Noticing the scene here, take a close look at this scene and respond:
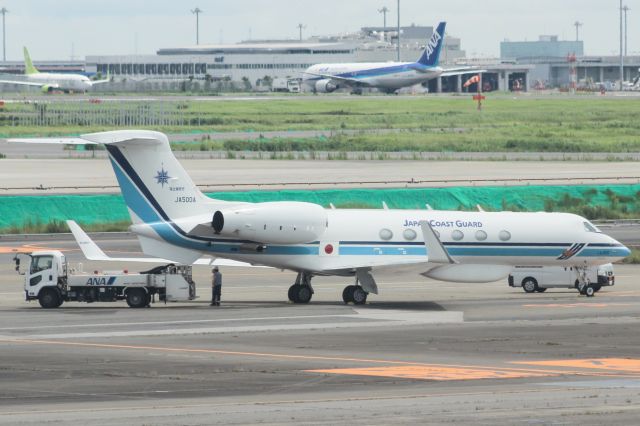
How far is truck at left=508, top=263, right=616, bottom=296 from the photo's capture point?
49688 mm

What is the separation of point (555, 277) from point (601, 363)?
60.0 feet

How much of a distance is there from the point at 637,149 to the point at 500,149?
37.2 ft

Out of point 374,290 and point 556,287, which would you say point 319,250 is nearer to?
point 374,290

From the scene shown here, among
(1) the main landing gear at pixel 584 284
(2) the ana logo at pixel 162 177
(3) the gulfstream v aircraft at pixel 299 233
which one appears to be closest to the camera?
(3) the gulfstream v aircraft at pixel 299 233

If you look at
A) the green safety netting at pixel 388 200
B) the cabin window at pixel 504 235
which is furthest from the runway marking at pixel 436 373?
the green safety netting at pixel 388 200

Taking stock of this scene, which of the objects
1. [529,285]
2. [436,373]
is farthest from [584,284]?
[436,373]

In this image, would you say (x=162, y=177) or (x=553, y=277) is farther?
(x=553, y=277)

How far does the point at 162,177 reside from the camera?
44750 mm

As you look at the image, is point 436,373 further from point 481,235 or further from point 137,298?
point 137,298

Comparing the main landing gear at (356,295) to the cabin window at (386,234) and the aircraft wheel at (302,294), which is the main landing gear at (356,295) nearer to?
the aircraft wheel at (302,294)

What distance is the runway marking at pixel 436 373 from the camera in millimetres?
29969

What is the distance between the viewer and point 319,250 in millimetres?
44906

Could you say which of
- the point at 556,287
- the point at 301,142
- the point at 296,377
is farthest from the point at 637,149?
the point at 296,377

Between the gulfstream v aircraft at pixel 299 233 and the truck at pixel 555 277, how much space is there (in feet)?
13.0
